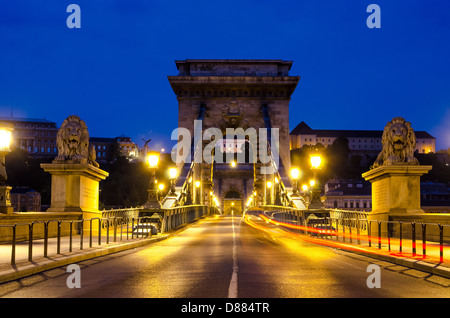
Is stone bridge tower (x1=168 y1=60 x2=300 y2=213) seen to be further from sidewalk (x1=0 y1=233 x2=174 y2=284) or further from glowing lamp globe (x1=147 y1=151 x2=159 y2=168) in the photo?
sidewalk (x1=0 y1=233 x2=174 y2=284)

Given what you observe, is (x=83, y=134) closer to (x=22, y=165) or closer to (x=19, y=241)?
(x=19, y=241)

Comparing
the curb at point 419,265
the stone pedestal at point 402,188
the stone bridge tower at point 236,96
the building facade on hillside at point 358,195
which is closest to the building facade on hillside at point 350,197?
the building facade on hillside at point 358,195

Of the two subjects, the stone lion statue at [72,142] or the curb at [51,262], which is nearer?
the curb at [51,262]

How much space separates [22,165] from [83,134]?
125486mm

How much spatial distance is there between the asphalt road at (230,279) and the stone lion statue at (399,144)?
6.27 metres

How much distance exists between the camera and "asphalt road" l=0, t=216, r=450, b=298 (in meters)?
8.41

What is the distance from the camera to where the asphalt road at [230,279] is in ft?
27.6

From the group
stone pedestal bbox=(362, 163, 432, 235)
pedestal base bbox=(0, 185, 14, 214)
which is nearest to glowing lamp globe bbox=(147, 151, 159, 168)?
pedestal base bbox=(0, 185, 14, 214)

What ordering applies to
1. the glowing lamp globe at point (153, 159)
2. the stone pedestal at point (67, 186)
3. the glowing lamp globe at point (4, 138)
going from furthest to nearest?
1. the glowing lamp globe at point (153, 159)
2. the stone pedestal at point (67, 186)
3. the glowing lamp globe at point (4, 138)

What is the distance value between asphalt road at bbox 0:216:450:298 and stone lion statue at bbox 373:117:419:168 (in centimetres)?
627

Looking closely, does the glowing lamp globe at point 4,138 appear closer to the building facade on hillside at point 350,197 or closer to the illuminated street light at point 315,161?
the illuminated street light at point 315,161

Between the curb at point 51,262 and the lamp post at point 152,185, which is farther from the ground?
the lamp post at point 152,185

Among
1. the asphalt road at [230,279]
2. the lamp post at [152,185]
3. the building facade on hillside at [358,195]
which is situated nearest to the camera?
the asphalt road at [230,279]
